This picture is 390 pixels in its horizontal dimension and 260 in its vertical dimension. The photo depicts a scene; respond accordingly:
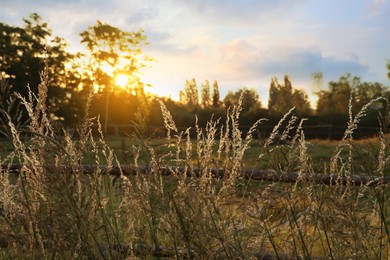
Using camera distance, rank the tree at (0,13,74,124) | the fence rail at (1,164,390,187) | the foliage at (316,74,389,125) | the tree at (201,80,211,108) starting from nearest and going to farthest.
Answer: the fence rail at (1,164,390,187), the tree at (0,13,74,124), the foliage at (316,74,389,125), the tree at (201,80,211,108)

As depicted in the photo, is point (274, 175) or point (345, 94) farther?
point (345, 94)

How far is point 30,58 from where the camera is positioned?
1468 inches

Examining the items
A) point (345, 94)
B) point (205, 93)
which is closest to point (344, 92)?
point (345, 94)

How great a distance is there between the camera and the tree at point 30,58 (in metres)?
36.7

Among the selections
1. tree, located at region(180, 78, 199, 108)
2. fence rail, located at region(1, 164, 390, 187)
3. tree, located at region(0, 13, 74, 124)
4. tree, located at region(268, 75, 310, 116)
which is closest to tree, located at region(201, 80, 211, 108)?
tree, located at region(180, 78, 199, 108)

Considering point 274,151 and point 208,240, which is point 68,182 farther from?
point 274,151

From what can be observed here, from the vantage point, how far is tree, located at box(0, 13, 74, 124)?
120ft

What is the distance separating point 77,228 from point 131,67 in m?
41.2

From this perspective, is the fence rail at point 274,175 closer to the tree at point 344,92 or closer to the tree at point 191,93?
the tree at point 344,92

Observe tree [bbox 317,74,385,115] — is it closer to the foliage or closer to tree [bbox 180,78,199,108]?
the foliage

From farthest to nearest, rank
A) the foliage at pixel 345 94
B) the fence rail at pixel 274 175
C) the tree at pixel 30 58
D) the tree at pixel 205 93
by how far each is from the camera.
Answer: the tree at pixel 205 93, the foliage at pixel 345 94, the tree at pixel 30 58, the fence rail at pixel 274 175

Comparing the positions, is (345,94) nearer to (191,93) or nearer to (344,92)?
(344,92)

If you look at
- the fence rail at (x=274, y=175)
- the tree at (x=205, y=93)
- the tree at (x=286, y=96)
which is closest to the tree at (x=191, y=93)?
the tree at (x=205, y=93)

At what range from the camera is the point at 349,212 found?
2123 mm
